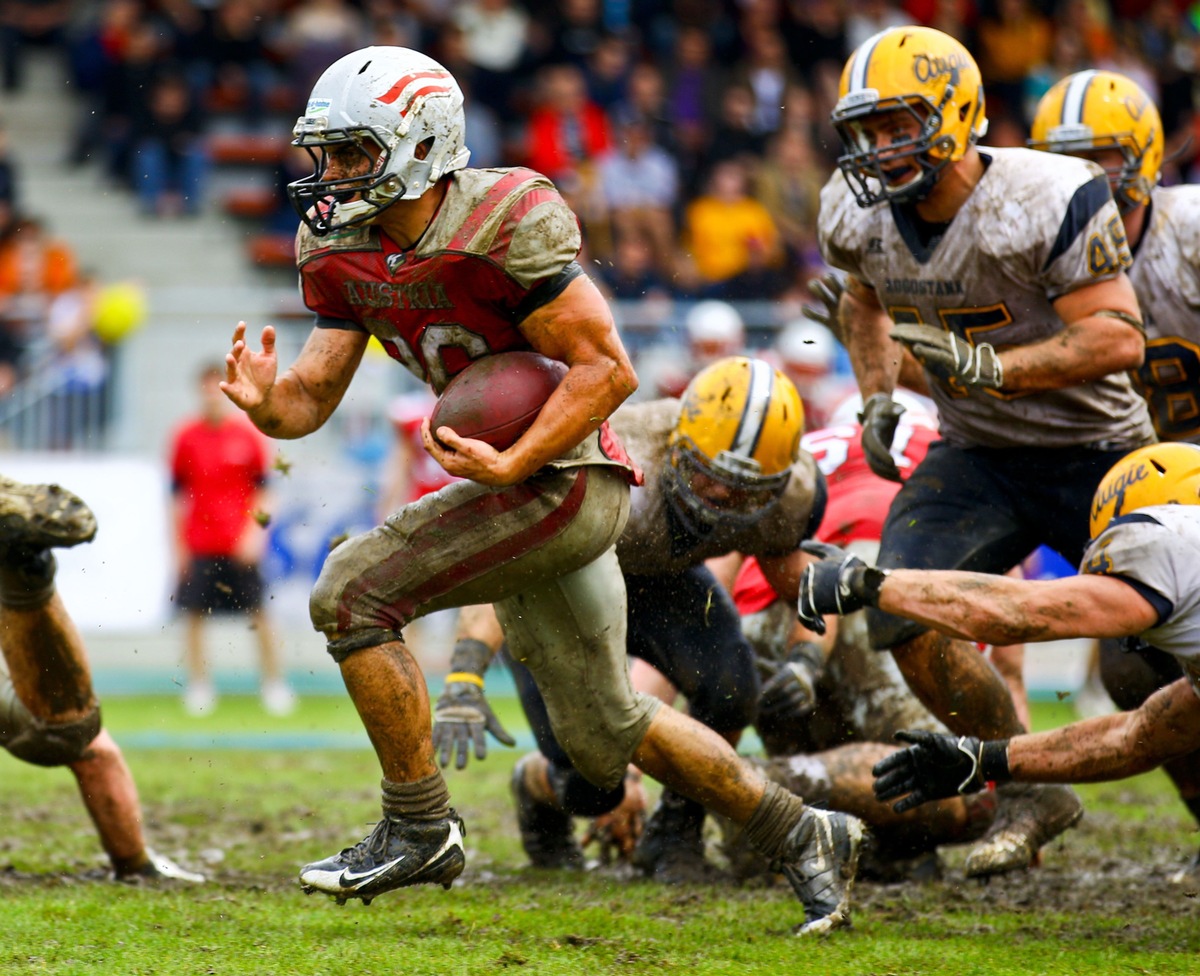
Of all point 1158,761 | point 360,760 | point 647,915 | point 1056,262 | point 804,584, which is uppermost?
point 1056,262

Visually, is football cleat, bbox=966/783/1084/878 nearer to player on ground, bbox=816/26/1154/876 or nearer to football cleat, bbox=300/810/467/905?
player on ground, bbox=816/26/1154/876

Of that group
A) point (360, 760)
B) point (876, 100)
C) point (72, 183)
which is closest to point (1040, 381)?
point (876, 100)

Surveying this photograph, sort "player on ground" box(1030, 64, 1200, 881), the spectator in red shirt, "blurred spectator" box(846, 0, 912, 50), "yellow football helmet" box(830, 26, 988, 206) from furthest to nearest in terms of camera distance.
Answer: "blurred spectator" box(846, 0, 912, 50) < the spectator in red shirt < "player on ground" box(1030, 64, 1200, 881) < "yellow football helmet" box(830, 26, 988, 206)

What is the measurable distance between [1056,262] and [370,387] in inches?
271

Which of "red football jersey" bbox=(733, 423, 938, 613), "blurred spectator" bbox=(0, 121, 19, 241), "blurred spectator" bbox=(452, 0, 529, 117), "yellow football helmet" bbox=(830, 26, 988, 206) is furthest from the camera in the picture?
"blurred spectator" bbox=(452, 0, 529, 117)

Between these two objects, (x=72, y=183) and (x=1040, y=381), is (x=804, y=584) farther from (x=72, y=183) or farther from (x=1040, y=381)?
(x=72, y=183)

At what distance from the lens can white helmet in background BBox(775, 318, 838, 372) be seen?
10.0 m

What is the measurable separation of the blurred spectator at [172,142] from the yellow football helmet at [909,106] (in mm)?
8797

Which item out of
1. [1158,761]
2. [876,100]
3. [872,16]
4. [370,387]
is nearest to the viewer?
[1158,761]

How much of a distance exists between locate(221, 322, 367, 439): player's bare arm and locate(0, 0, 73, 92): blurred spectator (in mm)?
11129

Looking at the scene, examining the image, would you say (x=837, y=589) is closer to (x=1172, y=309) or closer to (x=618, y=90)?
(x=1172, y=309)

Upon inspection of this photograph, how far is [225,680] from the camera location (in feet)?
35.9

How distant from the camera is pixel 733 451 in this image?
187 inches

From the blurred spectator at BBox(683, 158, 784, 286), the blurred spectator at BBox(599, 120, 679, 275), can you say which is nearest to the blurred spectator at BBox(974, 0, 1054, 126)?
the blurred spectator at BBox(683, 158, 784, 286)
